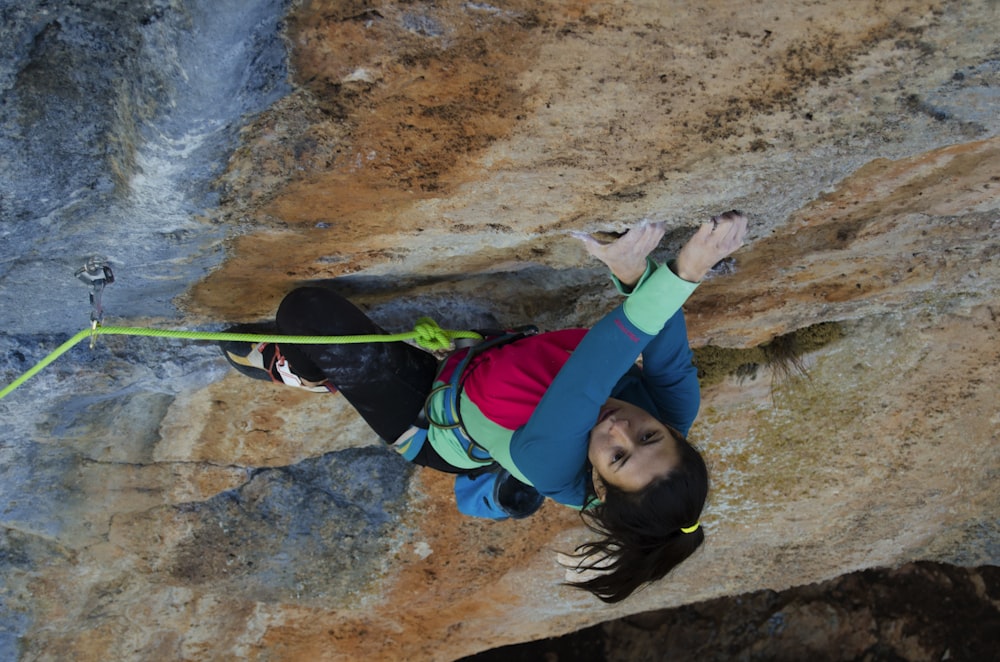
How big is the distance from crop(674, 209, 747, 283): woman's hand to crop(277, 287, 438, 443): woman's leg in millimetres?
757

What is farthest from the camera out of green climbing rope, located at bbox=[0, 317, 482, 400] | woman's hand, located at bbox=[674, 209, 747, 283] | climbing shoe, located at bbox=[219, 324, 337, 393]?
climbing shoe, located at bbox=[219, 324, 337, 393]

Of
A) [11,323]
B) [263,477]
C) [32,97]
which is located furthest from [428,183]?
[263,477]

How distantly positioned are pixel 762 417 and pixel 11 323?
218 cm

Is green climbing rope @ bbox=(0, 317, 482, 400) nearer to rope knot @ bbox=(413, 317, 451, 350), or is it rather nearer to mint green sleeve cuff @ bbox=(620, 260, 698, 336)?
rope knot @ bbox=(413, 317, 451, 350)

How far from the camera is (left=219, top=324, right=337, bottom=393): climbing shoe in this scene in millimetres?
1968

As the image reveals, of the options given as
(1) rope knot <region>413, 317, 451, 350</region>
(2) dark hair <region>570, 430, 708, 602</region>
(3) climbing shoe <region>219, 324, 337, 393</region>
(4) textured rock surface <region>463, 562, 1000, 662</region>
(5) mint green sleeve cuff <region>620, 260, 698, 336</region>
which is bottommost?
(4) textured rock surface <region>463, 562, 1000, 662</region>

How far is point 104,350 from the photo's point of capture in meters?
1.99

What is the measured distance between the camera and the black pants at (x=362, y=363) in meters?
1.75

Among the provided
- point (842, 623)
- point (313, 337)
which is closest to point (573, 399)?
point (313, 337)

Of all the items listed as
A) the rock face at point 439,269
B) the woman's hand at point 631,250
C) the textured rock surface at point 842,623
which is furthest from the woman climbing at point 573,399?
the textured rock surface at point 842,623

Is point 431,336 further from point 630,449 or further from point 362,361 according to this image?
point 630,449

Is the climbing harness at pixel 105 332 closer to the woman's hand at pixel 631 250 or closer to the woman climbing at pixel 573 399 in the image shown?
the woman climbing at pixel 573 399

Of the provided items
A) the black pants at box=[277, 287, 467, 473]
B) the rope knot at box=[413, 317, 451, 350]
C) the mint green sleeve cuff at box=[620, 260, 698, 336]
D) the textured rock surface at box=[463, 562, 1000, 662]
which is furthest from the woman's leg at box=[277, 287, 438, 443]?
the textured rock surface at box=[463, 562, 1000, 662]

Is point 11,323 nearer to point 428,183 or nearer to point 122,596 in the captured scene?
point 428,183
